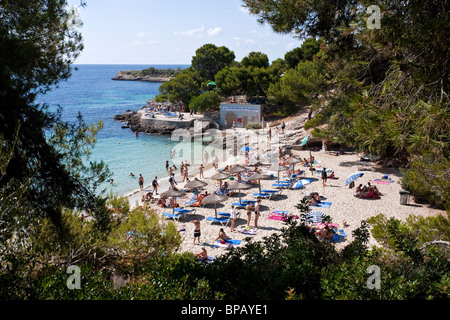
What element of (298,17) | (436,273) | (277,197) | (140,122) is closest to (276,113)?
(140,122)

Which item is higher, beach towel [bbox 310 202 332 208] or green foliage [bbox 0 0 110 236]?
green foliage [bbox 0 0 110 236]

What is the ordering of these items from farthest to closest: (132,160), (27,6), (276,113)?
(276,113), (132,160), (27,6)

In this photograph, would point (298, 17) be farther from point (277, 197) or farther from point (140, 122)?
point (140, 122)

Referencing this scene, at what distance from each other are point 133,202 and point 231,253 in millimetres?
16513

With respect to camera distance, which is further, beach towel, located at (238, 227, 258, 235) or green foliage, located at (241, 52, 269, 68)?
green foliage, located at (241, 52, 269, 68)

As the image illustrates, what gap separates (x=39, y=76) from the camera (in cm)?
645

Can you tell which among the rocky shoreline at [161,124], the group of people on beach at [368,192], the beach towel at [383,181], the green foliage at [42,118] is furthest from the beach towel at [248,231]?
the rocky shoreline at [161,124]

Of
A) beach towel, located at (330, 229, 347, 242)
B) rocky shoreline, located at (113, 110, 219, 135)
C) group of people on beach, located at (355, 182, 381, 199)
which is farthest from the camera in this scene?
rocky shoreline, located at (113, 110, 219, 135)

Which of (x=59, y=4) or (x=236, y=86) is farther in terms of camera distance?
(x=236, y=86)

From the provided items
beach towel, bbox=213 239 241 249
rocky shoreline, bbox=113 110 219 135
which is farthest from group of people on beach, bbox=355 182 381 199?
rocky shoreline, bbox=113 110 219 135

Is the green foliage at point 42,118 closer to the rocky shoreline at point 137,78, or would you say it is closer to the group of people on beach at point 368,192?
the group of people on beach at point 368,192

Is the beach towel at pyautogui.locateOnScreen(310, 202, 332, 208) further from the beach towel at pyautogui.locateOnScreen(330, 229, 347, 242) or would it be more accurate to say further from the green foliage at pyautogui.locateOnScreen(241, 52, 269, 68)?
the green foliage at pyautogui.locateOnScreen(241, 52, 269, 68)

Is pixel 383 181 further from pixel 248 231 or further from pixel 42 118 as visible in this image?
pixel 42 118

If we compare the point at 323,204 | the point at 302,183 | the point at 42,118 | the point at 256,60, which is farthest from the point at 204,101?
the point at 42,118
